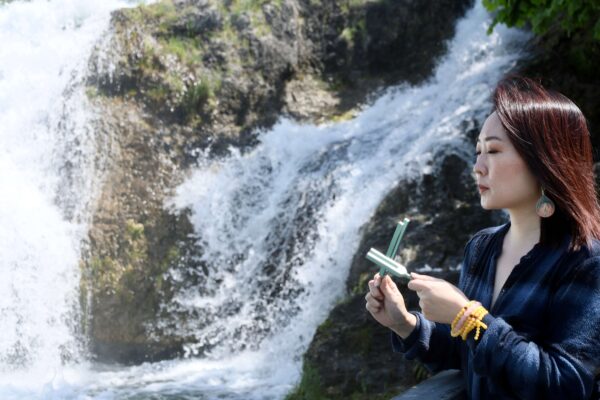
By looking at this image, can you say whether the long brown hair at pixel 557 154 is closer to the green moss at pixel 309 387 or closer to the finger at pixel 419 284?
the finger at pixel 419 284

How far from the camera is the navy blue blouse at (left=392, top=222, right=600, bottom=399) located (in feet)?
4.86

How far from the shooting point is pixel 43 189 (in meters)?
8.20

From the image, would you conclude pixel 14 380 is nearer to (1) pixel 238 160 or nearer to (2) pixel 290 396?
(2) pixel 290 396

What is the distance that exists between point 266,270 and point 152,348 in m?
1.55

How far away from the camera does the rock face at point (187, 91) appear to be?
7898mm

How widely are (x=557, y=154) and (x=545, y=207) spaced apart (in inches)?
4.9

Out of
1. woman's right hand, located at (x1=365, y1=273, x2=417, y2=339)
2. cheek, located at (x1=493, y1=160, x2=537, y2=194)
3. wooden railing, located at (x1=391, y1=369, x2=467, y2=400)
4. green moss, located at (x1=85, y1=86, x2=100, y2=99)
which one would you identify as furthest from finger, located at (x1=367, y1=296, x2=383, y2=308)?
green moss, located at (x1=85, y1=86, x2=100, y2=99)

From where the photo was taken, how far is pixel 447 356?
1935 mm

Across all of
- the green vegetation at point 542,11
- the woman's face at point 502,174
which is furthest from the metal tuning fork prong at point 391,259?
the green vegetation at point 542,11

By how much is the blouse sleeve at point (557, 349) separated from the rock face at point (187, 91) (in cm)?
460

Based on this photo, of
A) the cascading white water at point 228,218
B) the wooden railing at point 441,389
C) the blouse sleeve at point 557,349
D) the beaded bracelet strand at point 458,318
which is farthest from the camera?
the cascading white water at point 228,218

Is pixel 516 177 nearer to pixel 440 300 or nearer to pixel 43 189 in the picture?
pixel 440 300

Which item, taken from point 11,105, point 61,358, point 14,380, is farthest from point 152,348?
point 11,105

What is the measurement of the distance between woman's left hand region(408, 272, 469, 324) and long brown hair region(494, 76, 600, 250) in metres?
0.26
